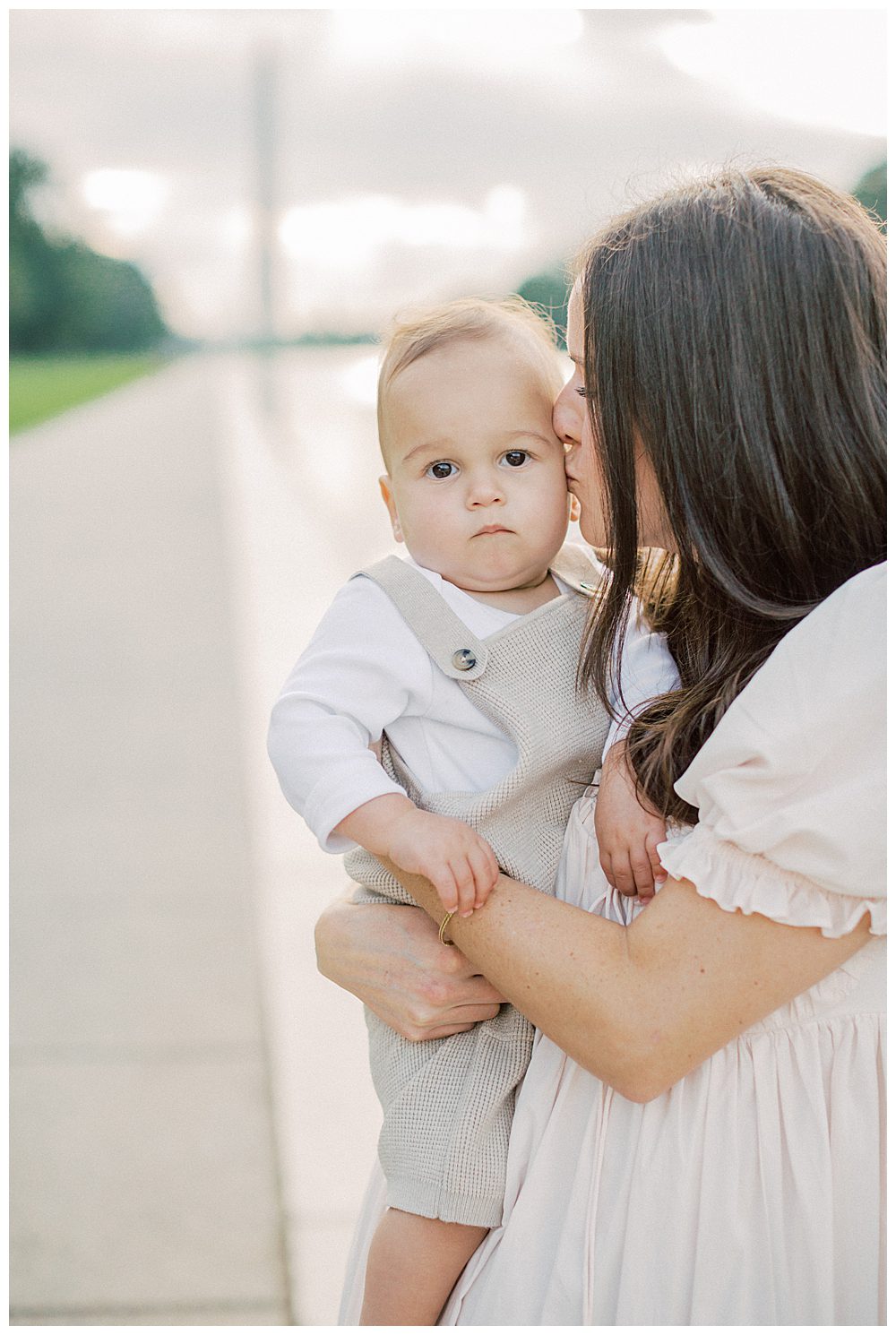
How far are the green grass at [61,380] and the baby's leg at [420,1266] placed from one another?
12.8 metres

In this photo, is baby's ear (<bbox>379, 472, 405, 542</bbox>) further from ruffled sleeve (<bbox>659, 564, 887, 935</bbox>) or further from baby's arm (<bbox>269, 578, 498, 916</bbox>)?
ruffled sleeve (<bbox>659, 564, 887, 935</bbox>)

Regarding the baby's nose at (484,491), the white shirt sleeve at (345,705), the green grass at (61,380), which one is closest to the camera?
the white shirt sleeve at (345,705)

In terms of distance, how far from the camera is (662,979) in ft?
3.99

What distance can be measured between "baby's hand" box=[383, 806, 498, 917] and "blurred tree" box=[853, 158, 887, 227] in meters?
0.94

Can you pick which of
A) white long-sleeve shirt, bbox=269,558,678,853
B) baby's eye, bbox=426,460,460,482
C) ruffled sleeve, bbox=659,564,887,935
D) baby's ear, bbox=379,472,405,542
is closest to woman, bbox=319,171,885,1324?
ruffled sleeve, bbox=659,564,887,935

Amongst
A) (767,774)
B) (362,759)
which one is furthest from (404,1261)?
(767,774)

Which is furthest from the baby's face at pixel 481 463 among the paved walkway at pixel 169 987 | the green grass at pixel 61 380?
the green grass at pixel 61 380

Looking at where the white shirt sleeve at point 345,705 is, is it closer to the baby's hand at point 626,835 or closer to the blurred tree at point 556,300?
the baby's hand at point 626,835

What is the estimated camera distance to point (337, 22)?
5.75 ft

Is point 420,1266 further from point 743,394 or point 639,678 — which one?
Result: point 743,394

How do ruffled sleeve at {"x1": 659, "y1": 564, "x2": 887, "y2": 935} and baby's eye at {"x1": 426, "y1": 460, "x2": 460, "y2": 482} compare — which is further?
baby's eye at {"x1": 426, "y1": 460, "x2": 460, "y2": 482}

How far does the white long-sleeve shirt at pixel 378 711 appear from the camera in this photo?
1.47m

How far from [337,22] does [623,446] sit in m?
0.82

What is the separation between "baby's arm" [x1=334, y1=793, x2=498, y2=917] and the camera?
1371 millimetres
